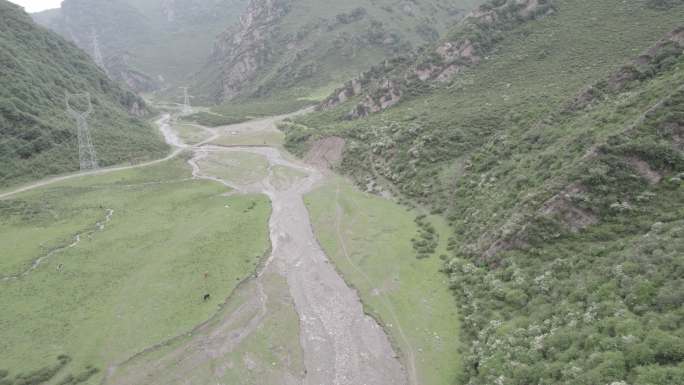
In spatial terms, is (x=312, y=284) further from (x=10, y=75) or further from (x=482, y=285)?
(x=10, y=75)

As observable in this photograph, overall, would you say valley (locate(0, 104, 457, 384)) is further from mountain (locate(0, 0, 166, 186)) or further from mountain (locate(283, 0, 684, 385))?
mountain (locate(0, 0, 166, 186))

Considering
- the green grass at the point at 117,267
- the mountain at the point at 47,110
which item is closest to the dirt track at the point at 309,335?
the green grass at the point at 117,267

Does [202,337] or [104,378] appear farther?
[202,337]

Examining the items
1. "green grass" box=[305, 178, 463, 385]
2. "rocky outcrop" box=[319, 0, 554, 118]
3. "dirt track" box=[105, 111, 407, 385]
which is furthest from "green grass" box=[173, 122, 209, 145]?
"dirt track" box=[105, 111, 407, 385]

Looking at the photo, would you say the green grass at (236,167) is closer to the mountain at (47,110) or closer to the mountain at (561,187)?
the mountain at (47,110)

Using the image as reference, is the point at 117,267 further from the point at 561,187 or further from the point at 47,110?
the point at 47,110

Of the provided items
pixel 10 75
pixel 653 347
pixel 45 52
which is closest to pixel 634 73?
pixel 653 347

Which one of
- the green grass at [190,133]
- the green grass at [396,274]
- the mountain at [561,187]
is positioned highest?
the mountain at [561,187]
